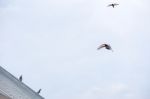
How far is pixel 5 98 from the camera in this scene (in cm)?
3497

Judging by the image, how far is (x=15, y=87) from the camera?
44219mm

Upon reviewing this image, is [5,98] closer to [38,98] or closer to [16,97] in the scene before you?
[16,97]

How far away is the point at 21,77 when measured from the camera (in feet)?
160

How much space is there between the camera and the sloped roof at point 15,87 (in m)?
40.6

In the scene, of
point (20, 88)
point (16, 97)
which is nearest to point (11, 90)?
point (16, 97)

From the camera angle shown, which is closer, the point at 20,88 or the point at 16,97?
the point at 16,97

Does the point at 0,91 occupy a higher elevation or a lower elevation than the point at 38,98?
lower

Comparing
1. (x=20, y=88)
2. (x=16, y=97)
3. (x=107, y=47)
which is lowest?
(x=107, y=47)

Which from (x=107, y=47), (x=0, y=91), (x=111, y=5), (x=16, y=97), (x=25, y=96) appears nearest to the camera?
(x=107, y=47)

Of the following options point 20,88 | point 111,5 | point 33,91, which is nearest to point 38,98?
point 33,91

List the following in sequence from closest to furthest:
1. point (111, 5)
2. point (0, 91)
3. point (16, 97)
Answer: point (111, 5)
point (0, 91)
point (16, 97)

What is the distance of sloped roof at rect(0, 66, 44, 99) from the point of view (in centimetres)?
4063

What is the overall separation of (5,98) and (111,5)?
19.4 metres

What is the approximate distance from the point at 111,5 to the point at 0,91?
63.2 ft
